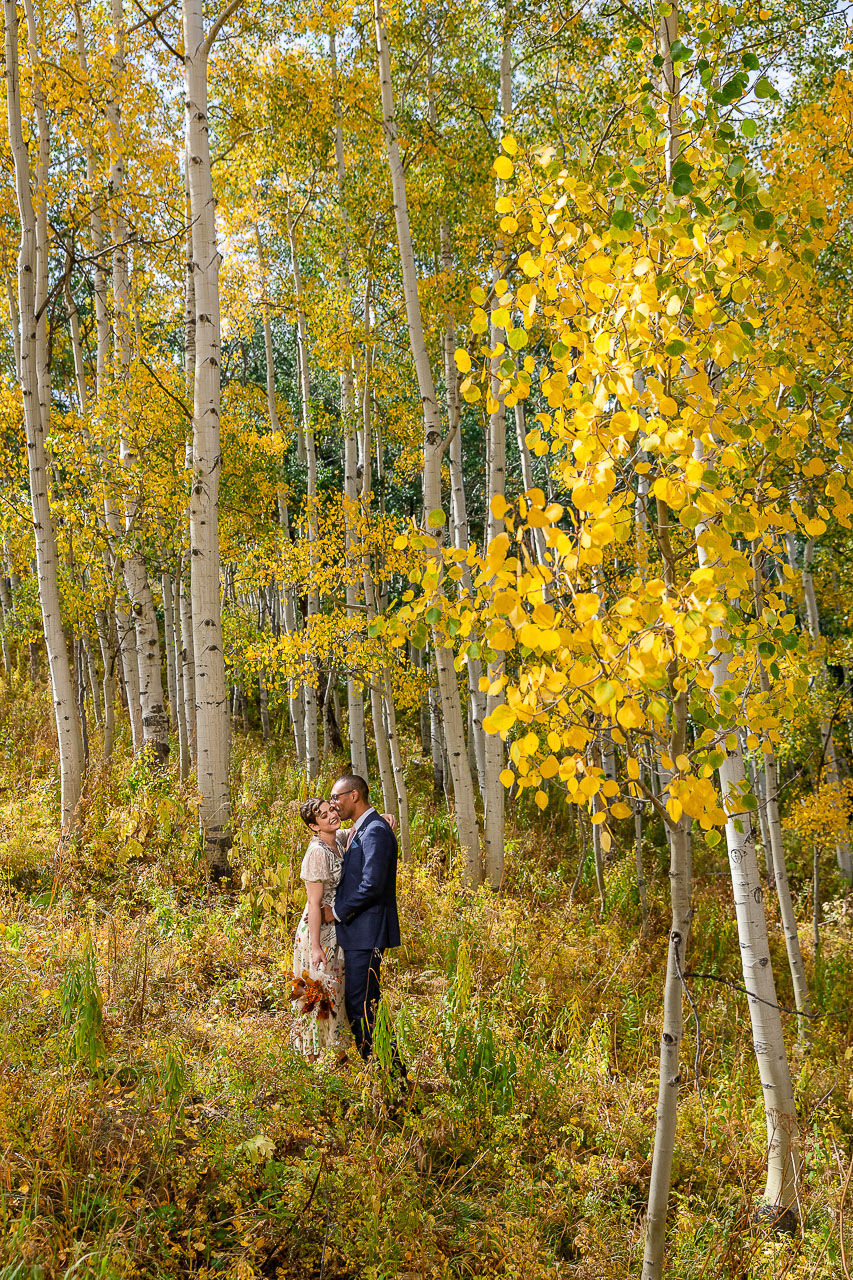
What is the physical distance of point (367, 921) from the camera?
3383 millimetres

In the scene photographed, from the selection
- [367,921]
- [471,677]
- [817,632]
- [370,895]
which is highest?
[817,632]

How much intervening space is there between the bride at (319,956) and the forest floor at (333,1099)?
0.17 metres

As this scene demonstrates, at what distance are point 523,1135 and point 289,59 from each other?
1023cm

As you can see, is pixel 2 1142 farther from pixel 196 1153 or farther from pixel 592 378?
pixel 592 378

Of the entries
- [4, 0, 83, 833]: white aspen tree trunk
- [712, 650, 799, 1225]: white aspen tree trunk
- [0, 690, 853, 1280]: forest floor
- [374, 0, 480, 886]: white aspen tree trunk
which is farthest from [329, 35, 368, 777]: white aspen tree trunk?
[712, 650, 799, 1225]: white aspen tree trunk

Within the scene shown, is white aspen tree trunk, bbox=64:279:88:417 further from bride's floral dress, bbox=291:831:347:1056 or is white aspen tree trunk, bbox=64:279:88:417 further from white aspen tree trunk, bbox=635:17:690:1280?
white aspen tree trunk, bbox=635:17:690:1280

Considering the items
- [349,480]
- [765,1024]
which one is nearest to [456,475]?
[349,480]

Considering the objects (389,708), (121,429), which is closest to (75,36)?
(121,429)

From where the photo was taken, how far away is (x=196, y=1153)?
253 centimetres

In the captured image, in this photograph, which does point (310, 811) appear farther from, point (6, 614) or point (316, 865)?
point (6, 614)

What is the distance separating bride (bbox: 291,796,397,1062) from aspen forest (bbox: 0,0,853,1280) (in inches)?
3.7

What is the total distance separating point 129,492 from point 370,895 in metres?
5.71

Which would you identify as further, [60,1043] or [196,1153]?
[60,1043]

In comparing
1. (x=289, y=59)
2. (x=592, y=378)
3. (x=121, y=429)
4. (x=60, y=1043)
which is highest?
(x=289, y=59)
